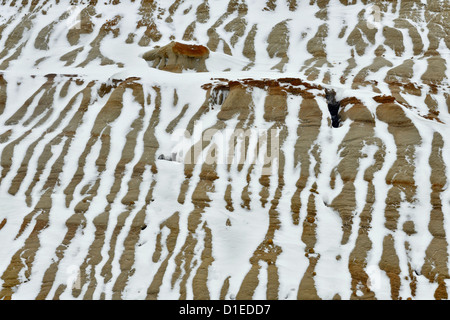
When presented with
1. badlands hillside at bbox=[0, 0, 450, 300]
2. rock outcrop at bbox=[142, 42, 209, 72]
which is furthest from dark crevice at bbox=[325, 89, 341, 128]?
rock outcrop at bbox=[142, 42, 209, 72]

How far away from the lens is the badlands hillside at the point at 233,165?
30.0 meters

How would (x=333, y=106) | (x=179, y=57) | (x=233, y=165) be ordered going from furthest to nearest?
(x=179, y=57), (x=333, y=106), (x=233, y=165)

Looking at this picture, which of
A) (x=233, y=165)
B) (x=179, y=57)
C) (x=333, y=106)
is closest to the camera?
(x=233, y=165)

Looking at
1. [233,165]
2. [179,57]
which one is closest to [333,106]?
[233,165]

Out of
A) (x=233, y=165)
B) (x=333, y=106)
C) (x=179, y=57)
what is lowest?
(x=233, y=165)

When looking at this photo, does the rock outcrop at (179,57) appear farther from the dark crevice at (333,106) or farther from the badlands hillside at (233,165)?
the dark crevice at (333,106)

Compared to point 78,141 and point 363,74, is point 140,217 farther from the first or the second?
point 363,74

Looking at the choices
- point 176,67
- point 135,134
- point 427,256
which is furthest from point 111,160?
point 427,256

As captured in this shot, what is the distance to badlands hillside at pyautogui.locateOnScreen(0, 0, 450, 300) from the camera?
30.0 metres

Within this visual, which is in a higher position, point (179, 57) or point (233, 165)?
point (179, 57)

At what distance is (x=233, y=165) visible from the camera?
123 feet

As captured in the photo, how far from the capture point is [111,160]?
126ft

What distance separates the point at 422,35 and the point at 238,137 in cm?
2848

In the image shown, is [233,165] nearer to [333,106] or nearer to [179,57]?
[333,106]
